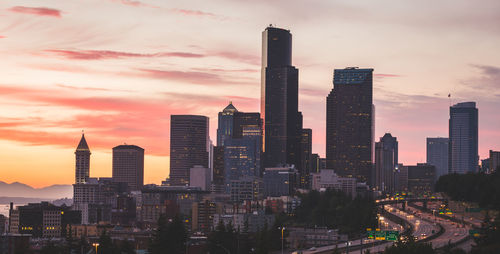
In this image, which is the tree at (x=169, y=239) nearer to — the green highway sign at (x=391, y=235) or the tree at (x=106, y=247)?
the tree at (x=106, y=247)

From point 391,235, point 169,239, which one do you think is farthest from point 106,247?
point 391,235

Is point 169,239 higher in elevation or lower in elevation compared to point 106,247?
higher

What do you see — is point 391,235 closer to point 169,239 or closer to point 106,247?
point 169,239

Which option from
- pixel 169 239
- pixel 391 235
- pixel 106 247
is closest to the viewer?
pixel 391 235

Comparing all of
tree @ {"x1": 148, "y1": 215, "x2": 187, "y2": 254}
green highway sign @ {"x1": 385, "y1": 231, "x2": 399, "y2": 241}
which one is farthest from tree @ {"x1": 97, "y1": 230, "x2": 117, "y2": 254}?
green highway sign @ {"x1": 385, "y1": 231, "x2": 399, "y2": 241}

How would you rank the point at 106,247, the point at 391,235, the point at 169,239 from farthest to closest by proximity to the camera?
the point at 169,239 < the point at 106,247 < the point at 391,235

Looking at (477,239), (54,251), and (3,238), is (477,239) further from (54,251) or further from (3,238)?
(3,238)

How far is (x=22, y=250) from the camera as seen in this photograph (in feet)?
592

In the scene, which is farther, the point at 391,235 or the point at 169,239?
the point at 169,239

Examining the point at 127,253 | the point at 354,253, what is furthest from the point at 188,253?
the point at 354,253

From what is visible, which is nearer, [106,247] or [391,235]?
[391,235]

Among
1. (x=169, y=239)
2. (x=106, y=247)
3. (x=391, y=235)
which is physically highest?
(x=391, y=235)

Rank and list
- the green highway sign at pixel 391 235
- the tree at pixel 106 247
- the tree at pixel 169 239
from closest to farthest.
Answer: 1. the green highway sign at pixel 391 235
2. the tree at pixel 106 247
3. the tree at pixel 169 239

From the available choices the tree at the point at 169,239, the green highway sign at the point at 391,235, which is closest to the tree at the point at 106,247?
the tree at the point at 169,239
